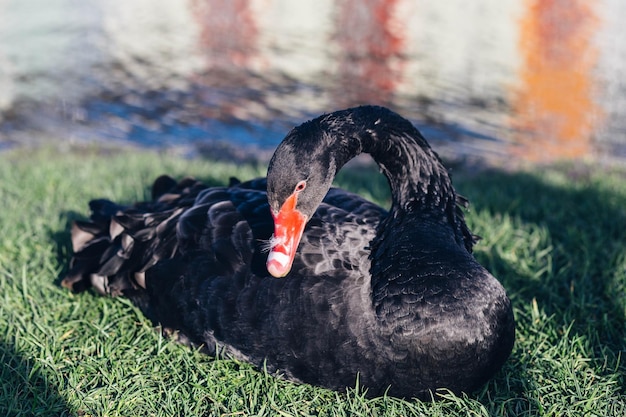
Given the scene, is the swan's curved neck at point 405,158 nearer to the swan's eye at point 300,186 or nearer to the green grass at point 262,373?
the swan's eye at point 300,186

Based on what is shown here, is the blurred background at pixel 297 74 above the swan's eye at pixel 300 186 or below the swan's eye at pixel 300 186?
below

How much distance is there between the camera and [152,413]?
9.56ft

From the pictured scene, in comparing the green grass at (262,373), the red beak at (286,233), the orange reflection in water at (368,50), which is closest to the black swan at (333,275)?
the red beak at (286,233)

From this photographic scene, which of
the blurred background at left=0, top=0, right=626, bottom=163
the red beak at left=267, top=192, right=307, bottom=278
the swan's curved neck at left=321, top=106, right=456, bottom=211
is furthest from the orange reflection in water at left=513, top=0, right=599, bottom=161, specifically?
the red beak at left=267, top=192, right=307, bottom=278

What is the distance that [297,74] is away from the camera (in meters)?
12.5

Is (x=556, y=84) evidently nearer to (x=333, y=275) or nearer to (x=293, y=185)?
(x=333, y=275)

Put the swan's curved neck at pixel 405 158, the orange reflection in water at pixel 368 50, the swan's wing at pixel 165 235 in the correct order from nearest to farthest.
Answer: the swan's curved neck at pixel 405 158 → the swan's wing at pixel 165 235 → the orange reflection in water at pixel 368 50

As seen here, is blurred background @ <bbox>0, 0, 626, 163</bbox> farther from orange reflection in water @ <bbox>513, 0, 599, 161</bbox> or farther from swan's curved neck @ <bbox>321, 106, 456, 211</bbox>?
swan's curved neck @ <bbox>321, 106, 456, 211</bbox>

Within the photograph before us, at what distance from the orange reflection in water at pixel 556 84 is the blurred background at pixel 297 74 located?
40mm

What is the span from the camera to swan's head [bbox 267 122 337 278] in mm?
2834

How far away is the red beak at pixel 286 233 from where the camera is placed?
2840 millimetres

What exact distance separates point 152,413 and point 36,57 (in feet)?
36.3

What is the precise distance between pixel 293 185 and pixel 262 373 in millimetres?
928

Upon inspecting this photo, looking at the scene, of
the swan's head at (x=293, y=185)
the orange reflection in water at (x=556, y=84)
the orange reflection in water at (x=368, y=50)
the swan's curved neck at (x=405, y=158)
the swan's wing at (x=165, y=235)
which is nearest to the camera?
the swan's head at (x=293, y=185)
